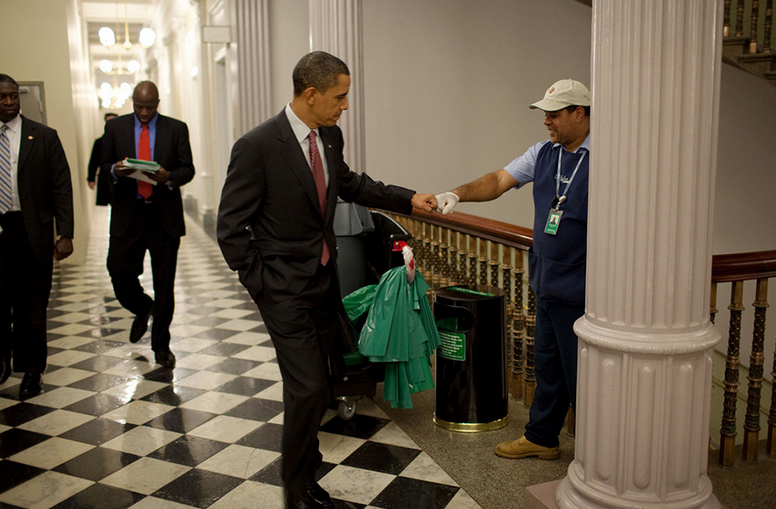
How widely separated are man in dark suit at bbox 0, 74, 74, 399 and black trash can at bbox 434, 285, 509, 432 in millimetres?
2310

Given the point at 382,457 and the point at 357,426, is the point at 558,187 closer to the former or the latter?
the point at 382,457

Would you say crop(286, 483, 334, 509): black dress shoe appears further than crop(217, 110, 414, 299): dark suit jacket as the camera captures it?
Yes

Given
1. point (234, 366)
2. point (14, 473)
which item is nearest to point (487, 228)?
point (234, 366)

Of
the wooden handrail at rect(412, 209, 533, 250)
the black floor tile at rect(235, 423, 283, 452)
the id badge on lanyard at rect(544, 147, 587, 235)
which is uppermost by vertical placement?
the id badge on lanyard at rect(544, 147, 587, 235)

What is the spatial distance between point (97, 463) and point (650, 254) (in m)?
2.64

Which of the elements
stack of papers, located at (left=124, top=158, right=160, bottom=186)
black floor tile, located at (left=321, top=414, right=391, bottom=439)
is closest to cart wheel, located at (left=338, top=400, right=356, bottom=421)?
black floor tile, located at (left=321, top=414, right=391, bottom=439)

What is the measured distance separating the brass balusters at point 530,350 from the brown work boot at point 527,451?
0.54 m

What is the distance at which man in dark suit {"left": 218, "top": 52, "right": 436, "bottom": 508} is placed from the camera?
8.32ft

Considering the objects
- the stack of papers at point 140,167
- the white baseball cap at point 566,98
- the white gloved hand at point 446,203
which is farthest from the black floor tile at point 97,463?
the white baseball cap at point 566,98

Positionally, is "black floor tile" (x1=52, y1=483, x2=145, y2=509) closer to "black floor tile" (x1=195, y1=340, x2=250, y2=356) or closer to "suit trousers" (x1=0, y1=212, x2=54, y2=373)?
"suit trousers" (x1=0, y1=212, x2=54, y2=373)

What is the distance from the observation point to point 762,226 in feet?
23.4

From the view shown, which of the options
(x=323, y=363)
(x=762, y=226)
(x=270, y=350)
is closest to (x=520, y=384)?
(x=323, y=363)

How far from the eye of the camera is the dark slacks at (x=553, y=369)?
9.43 ft

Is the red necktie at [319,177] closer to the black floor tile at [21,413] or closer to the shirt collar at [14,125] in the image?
the black floor tile at [21,413]
